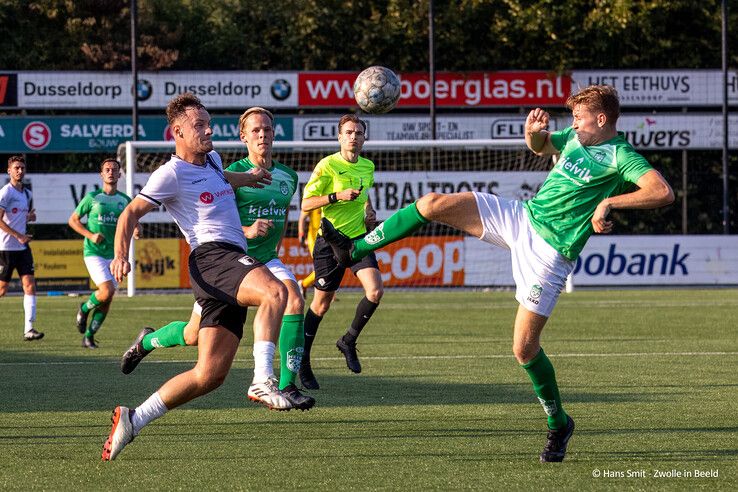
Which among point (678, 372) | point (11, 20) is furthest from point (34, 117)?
point (678, 372)

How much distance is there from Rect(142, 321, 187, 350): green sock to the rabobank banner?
1640 cm

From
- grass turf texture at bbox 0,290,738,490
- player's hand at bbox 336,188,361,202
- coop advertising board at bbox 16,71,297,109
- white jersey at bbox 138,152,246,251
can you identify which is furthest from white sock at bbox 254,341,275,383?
coop advertising board at bbox 16,71,297,109

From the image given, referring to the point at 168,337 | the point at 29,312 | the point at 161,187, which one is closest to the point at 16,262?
the point at 29,312

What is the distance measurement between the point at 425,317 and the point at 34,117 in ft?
42.0

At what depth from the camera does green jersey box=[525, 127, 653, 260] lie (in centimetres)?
687

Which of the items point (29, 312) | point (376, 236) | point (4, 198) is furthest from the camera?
point (4, 198)

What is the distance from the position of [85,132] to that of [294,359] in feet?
68.5

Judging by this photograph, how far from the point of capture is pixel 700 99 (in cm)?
2942

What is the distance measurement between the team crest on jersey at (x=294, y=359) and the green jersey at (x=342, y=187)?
2.83 meters

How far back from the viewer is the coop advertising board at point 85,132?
27.7 m

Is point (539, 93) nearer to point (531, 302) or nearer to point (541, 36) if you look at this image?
point (541, 36)

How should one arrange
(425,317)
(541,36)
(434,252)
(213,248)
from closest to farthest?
(213,248), (425,317), (434,252), (541,36)

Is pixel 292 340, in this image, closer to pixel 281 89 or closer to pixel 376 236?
pixel 376 236

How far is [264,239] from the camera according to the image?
30.7ft
